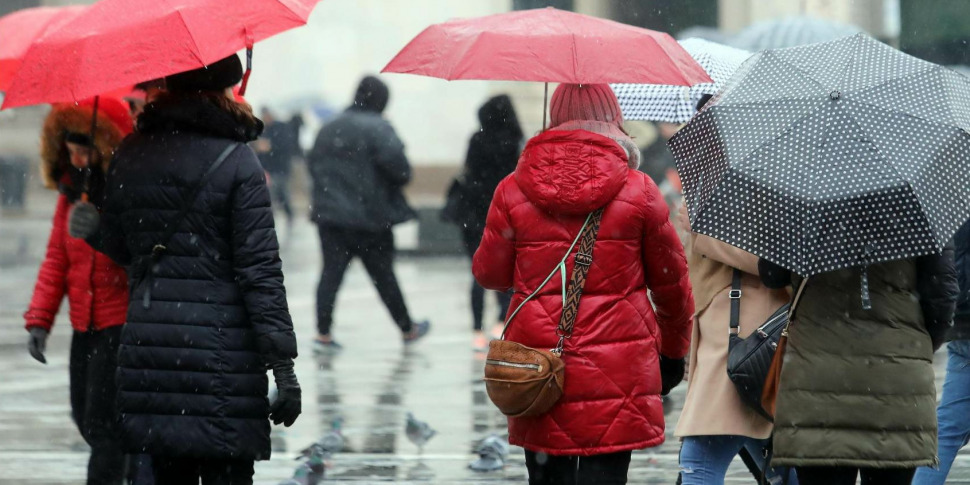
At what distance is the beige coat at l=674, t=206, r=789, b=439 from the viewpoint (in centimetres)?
494

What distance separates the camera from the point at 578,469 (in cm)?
475

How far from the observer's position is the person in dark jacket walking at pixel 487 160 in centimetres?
1021

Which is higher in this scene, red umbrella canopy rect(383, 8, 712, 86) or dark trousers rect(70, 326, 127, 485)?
red umbrella canopy rect(383, 8, 712, 86)

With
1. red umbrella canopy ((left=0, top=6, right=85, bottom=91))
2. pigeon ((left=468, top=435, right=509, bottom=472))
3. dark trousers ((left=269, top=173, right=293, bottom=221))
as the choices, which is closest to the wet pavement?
pigeon ((left=468, top=435, right=509, bottom=472))

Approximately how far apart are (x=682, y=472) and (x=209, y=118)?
207 cm

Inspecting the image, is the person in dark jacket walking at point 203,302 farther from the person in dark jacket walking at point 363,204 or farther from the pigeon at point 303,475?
the person in dark jacket walking at point 363,204

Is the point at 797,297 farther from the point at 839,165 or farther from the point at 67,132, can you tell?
the point at 67,132

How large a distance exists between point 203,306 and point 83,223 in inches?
37.7

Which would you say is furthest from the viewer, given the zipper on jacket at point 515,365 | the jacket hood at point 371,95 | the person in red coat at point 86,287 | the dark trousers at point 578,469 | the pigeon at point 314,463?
the jacket hood at point 371,95

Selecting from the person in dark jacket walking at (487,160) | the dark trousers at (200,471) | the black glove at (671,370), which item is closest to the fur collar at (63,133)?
the dark trousers at (200,471)

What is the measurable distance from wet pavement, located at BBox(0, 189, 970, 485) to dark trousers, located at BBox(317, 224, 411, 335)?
0.35 meters

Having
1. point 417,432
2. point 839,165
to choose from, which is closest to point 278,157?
point 417,432

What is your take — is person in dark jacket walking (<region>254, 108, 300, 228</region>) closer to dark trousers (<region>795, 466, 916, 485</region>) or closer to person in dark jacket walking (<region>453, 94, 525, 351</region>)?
person in dark jacket walking (<region>453, 94, 525, 351</region>)

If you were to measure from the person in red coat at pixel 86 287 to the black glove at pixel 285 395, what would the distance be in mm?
1260
